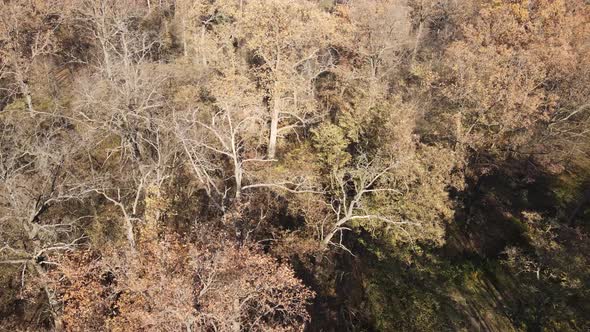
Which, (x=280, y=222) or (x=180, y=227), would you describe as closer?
(x=180, y=227)

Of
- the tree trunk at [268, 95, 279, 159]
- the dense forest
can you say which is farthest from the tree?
the dense forest

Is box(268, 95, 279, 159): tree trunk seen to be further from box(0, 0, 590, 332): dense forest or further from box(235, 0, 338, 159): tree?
box(0, 0, 590, 332): dense forest

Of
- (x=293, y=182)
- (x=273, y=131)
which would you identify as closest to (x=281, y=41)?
(x=273, y=131)

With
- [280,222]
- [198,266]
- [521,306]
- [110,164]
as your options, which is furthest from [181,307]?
[521,306]

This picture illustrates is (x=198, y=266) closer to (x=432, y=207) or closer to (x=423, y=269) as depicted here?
(x=432, y=207)

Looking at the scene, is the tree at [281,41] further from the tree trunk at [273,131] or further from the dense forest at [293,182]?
the dense forest at [293,182]

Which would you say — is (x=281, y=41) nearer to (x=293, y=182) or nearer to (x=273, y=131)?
(x=273, y=131)

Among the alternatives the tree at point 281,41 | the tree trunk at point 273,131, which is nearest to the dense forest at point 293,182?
the tree trunk at point 273,131

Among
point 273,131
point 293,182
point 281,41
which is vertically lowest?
point 293,182
